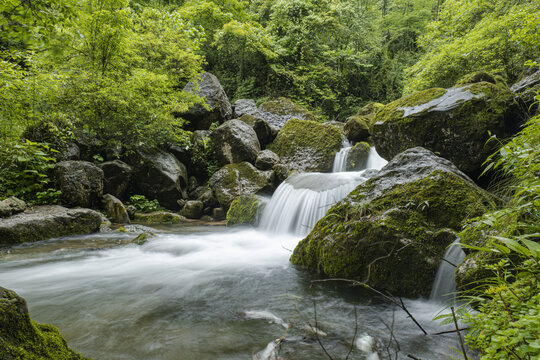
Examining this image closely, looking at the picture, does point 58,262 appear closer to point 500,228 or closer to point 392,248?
point 392,248

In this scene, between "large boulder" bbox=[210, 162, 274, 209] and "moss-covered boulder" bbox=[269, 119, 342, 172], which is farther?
"moss-covered boulder" bbox=[269, 119, 342, 172]

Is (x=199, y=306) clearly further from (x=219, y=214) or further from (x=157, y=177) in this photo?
(x=157, y=177)

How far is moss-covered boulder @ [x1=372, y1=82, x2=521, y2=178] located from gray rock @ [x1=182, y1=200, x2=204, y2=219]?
6.80m

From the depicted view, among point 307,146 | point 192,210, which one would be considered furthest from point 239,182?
point 307,146

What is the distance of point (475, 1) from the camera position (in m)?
8.99

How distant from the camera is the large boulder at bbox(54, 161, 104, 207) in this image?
7438mm

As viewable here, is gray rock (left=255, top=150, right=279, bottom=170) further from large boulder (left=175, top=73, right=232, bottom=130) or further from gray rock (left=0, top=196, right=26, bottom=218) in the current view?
gray rock (left=0, top=196, right=26, bottom=218)

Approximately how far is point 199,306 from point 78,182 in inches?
246

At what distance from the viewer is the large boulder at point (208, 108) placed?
12.3 meters

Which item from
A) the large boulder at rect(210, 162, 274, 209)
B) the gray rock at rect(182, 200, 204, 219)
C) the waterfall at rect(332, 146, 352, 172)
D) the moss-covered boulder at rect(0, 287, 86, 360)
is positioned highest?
the waterfall at rect(332, 146, 352, 172)

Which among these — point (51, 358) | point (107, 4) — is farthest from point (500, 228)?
point (107, 4)

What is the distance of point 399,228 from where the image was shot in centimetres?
355

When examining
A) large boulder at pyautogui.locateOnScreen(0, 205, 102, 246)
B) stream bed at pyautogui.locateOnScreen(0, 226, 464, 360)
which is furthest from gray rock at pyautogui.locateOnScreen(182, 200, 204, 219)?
stream bed at pyautogui.locateOnScreen(0, 226, 464, 360)

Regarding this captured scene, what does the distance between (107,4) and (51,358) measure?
1009 centimetres
